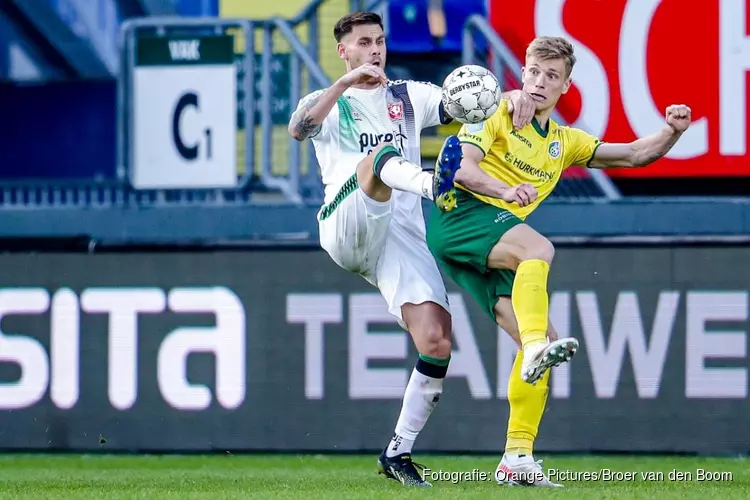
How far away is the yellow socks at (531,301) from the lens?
20.3 ft

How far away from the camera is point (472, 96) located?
640cm

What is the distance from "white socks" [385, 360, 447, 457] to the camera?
6.87 metres

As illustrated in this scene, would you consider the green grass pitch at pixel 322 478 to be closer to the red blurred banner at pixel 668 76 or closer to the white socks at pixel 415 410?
the white socks at pixel 415 410

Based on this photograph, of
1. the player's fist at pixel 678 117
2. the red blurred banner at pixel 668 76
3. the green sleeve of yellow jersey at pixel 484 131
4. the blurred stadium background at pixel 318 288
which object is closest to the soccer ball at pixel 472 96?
the green sleeve of yellow jersey at pixel 484 131

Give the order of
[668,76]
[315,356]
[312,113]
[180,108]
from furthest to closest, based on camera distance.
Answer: [180,108] < [668,76] < [315,356] < [312,113]

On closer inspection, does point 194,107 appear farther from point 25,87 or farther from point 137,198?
point 25,87

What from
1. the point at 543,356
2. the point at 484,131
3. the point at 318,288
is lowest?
the point at 543,356

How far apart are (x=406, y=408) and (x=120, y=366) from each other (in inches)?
112

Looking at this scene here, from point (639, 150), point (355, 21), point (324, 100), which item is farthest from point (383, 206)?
point (639, 150)

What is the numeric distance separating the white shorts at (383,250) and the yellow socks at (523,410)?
0.53 meters

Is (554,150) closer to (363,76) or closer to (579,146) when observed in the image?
(579,146)

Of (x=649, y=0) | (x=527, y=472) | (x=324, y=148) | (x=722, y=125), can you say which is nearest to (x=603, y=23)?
(x=649, y=0)

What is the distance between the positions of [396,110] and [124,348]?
2.99 metres

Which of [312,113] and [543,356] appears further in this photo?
[312,113]
